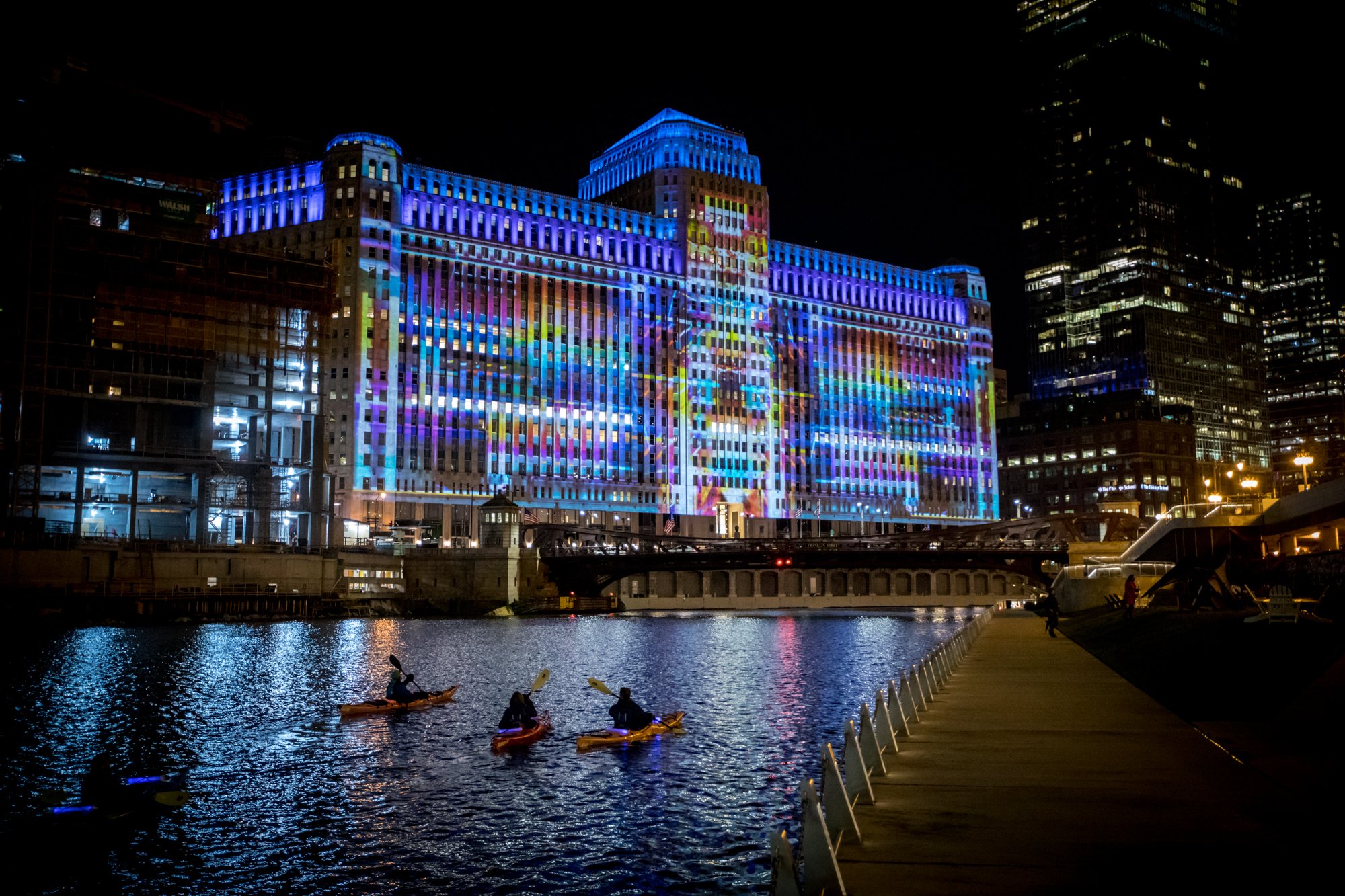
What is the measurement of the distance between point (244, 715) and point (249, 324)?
105310mm

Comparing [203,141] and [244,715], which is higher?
[203,141]

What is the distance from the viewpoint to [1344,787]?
21625mm

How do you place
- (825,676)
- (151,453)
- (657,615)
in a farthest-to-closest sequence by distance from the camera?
(657,615)
(151,453)
(825,676)

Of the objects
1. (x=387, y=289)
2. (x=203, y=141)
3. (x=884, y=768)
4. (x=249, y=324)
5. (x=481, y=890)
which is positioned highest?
(x=203, y=141)

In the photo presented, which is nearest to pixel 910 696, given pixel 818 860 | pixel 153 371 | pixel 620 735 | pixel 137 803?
pixel 620 735

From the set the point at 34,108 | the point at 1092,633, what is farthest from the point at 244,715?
the point at 34,108

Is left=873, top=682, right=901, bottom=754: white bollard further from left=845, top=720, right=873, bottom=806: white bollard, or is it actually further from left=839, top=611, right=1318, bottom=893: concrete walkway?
left=845, top=720, right=873, bottom=806: white bollard

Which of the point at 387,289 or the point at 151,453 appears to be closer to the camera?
the point at 151,453

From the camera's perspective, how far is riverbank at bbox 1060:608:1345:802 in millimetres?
25062

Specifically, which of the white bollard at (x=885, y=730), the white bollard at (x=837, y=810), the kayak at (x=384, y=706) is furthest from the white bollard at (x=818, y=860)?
the kayak at (x=384, y=706)

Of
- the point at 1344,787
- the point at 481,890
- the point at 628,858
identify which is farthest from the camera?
the point at 628,858

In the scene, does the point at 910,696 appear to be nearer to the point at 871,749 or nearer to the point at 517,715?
the point at 871,749

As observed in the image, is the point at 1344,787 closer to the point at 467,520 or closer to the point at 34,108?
the point at 34,108

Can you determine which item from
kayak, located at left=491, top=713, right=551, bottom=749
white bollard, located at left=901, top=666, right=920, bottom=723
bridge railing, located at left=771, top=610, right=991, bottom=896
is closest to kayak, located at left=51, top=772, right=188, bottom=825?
kayak, located at left=491, top=713, right=551, bottom=749
